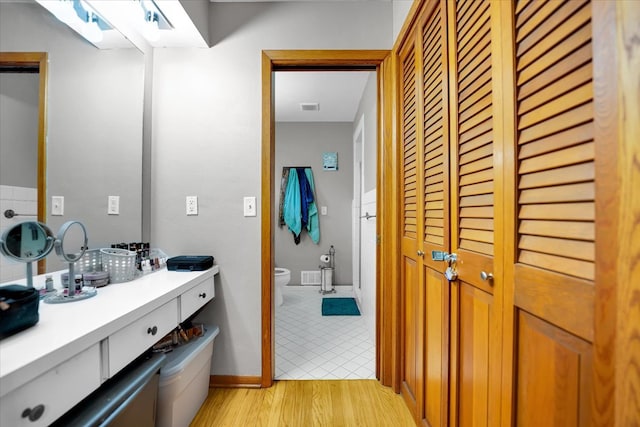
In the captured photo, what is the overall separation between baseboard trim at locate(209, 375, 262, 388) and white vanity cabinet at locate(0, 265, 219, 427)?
0.68 metres

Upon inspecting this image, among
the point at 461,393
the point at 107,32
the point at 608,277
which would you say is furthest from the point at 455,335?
the point at 107,32

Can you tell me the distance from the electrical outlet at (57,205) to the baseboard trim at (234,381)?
1248 mm

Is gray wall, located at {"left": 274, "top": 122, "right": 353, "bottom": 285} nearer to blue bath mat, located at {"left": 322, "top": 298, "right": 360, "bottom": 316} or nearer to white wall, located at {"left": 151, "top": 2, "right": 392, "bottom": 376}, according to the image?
blue bath mat, located at {"left": 322, "top": 298, "right": 360, "bottom": 316}

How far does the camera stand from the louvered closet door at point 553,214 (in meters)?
0.50

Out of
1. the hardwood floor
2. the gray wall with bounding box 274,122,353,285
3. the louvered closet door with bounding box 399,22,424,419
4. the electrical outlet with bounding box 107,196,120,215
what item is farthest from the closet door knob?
the gray wall with bounding box 274,122,353,285

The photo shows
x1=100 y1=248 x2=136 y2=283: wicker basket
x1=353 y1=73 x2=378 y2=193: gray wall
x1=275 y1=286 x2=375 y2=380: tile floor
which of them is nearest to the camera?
x1=100 y1=248 x2=136 y2=283: wicker basket

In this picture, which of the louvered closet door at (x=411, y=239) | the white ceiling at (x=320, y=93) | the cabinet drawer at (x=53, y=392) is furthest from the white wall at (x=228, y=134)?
the cabinet drawer at (x=53, y=392)

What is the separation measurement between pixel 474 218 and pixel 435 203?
283 mm

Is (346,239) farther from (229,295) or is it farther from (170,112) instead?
(170,112)

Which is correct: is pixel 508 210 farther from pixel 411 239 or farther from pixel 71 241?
pixel 71 241

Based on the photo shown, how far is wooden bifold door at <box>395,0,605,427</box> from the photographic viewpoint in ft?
1.68

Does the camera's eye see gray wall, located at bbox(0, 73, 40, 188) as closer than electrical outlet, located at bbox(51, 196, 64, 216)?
Yes

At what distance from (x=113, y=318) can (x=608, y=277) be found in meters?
1.24

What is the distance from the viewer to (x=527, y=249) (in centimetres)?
64
